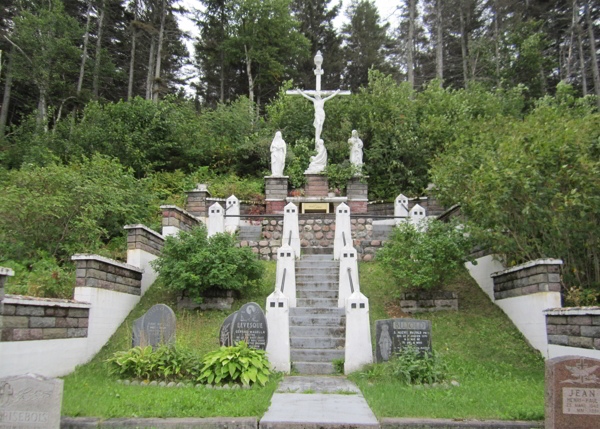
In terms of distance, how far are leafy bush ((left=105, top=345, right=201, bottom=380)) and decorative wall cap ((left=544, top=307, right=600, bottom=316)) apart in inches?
223

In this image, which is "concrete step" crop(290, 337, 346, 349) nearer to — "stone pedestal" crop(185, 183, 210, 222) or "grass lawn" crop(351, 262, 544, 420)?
"grass lawn" crop(351, 262, 544, 420)

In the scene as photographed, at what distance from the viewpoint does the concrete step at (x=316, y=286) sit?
1005 centimetres

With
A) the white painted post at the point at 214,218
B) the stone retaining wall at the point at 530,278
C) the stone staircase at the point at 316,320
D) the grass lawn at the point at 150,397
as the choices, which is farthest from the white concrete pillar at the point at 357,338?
the white painted post at the point at 214,218

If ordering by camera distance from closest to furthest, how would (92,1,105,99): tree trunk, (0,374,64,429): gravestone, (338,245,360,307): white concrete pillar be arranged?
(0,374,64,429): gravestone → (338,245,360,307): white concrete pillar → (92,1,105,99): tree trunk

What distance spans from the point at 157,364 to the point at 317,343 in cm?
294

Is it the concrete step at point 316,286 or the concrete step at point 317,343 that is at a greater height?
the concrete step at point 316,286

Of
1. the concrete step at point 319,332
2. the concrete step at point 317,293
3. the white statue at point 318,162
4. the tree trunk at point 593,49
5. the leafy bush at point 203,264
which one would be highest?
the tree trunk at point 593,49

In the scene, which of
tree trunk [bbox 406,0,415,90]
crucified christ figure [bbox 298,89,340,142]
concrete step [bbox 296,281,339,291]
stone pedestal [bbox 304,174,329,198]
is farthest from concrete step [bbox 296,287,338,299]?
tree trunk [bbox 406,0,415,90]

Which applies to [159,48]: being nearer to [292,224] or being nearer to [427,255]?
[292,224]

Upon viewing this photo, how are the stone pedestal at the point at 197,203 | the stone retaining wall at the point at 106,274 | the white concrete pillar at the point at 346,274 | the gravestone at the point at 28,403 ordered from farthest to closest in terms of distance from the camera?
the stone pedestal at the point at 197,203 → the white concrete pillar at the point at 346,274 → the stone retaining wall at the point at 106,274 → the gravestone at the point at 28,403

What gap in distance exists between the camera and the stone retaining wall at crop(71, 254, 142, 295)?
8039mm

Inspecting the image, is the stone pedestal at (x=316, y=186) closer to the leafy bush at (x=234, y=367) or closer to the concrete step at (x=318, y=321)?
the concrete step at (x=318, y=321)

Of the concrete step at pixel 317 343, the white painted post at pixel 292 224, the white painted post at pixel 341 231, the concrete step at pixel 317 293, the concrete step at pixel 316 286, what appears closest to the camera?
the concrete step at pixel 317 343

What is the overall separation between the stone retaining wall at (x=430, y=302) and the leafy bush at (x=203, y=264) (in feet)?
10.7
